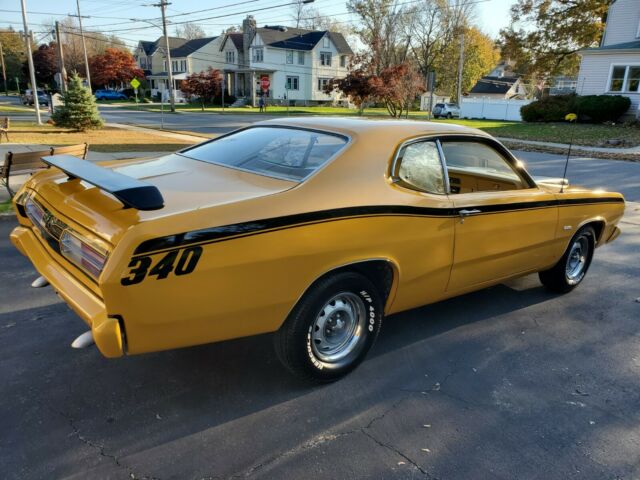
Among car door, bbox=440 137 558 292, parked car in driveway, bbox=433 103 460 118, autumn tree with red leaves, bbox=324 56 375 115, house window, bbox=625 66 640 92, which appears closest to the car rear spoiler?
car door, bbox=440 137 558 292

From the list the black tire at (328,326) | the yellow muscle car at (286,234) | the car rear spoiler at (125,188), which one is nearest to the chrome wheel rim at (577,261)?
the yellow muscle car at (286,234)

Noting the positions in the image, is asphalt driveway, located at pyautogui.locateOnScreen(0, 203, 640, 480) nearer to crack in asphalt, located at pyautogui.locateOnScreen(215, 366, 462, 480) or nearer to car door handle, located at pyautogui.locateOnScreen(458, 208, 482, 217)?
crack in asphalt, located at pyautogui.locateOnScreen(215, 366, 462, 480)

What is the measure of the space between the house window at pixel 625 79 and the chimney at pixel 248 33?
3923cm

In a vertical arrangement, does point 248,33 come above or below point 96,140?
above

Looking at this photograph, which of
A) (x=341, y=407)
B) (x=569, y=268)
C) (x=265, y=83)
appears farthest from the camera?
(x=265, y=83)

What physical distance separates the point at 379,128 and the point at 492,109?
4271 centimetres

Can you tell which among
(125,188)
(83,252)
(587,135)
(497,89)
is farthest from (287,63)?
(125,188)

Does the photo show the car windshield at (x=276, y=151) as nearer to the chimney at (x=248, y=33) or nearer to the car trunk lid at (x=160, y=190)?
the car trunk lid at (x=160, y=190)

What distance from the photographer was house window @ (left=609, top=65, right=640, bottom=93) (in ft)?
97.3

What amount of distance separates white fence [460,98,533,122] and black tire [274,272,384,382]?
41.9 metres

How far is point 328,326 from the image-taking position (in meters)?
3.28

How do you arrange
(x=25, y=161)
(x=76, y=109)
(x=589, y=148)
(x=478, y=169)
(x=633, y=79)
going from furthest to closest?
1. (x=633, y=79)
2. (x=76, y=109)
3. (x=589, y=148)
4. (x=25, y=161)
5. (x=478, y=169)

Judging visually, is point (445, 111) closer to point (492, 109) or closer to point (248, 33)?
point (492, 109)

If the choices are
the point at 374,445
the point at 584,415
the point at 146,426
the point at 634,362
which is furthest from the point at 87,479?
the point at 634,362
